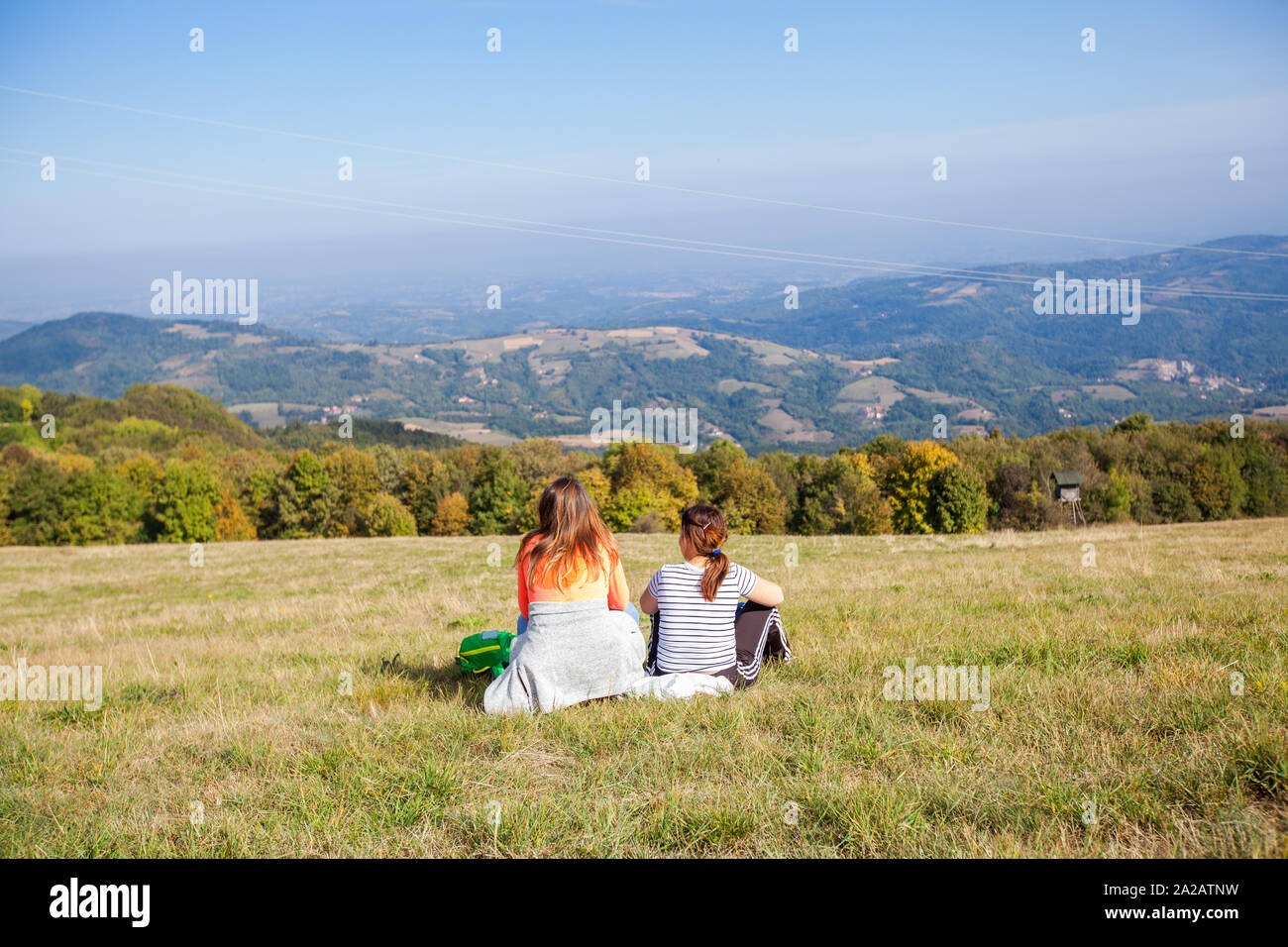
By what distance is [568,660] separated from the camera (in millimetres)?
5723

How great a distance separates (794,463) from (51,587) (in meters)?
66.8

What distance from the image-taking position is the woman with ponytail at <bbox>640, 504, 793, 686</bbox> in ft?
20.1

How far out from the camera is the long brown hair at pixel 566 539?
583 cm

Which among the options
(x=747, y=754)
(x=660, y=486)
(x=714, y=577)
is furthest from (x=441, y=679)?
(x=660, y=486)

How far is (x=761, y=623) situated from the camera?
21.3ft

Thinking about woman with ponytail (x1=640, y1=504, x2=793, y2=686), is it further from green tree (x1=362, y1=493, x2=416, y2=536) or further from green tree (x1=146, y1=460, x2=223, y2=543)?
green tree (x1=146, y1=460, x2=223, y2=543)

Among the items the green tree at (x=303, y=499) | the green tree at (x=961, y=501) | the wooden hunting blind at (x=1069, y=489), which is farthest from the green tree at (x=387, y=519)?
the wooden hunting blind at (x=1069, y=489)

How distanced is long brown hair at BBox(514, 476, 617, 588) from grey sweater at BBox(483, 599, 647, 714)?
0.85 feet

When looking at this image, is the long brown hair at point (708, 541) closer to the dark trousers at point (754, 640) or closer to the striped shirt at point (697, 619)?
the striped shirt at point (697, 619)

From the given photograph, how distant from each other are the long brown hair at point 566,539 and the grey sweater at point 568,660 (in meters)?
0.26

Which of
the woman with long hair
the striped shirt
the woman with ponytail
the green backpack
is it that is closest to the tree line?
the green backpack

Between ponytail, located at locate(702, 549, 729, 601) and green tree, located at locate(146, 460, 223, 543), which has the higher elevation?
ponytail, located at locate(702, 549, 729, 601)

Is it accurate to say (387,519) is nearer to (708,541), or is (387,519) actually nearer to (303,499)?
(303,499)
